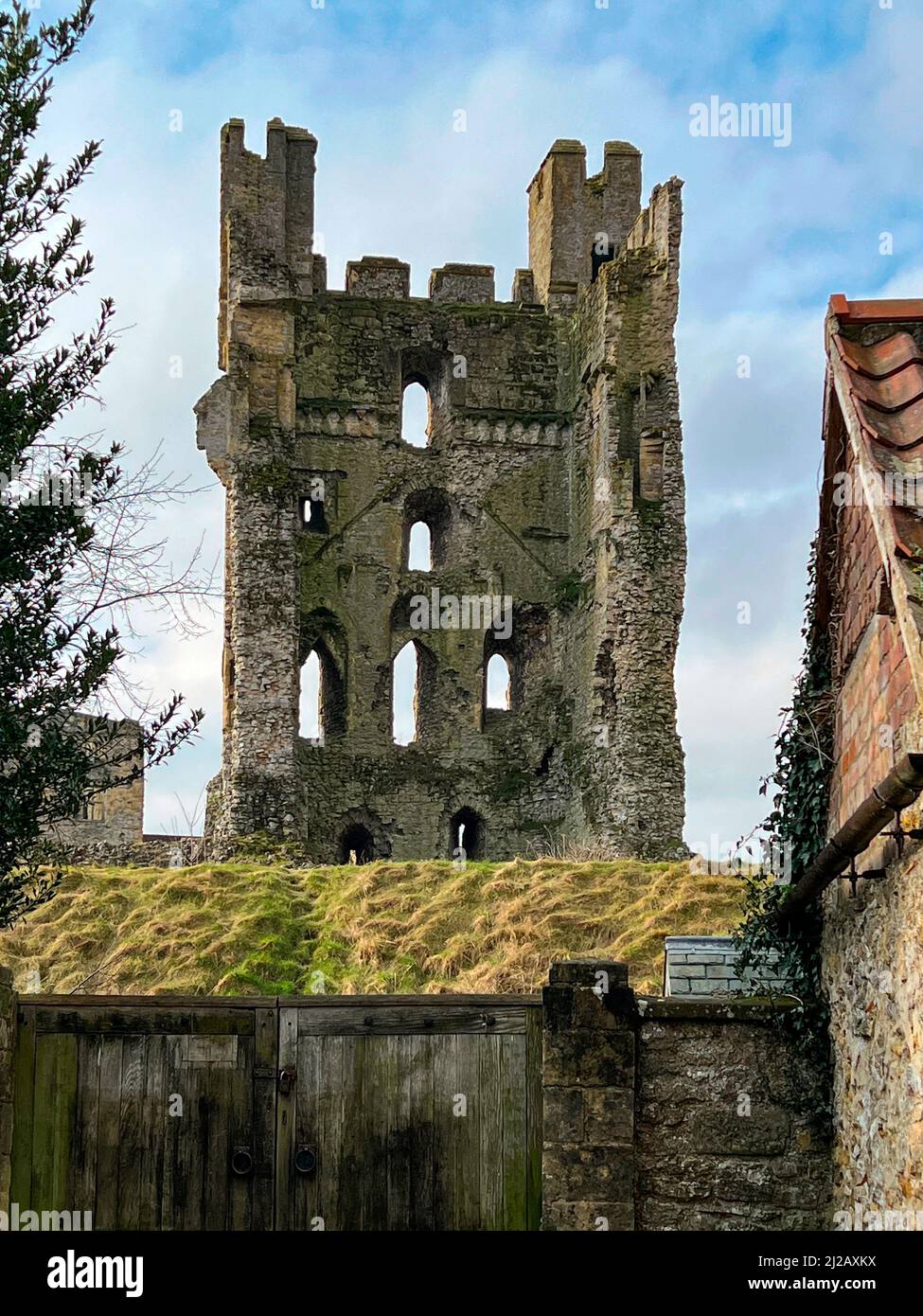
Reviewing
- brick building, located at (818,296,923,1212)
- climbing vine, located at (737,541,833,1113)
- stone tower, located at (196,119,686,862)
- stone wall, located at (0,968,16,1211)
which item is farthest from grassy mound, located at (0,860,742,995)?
stone wall, located at (0,968,16,1211)

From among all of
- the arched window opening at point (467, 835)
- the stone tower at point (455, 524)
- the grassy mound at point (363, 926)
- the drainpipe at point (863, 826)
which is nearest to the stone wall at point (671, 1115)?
the drainpipe at point (863, 826)

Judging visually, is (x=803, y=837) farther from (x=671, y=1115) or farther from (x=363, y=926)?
(x=363, y=926)

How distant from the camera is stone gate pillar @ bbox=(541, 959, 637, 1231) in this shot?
29.6 ft

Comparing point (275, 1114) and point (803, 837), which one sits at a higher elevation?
point (803, 837)

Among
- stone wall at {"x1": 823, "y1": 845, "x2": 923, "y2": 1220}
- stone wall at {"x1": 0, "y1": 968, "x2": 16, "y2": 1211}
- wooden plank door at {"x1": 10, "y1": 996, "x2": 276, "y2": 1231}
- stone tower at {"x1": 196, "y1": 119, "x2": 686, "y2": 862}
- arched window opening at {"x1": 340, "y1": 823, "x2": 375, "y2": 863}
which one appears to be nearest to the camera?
stone wall at {"x1": 823, "y1": 845, "x2": 923, "y2": 1220}

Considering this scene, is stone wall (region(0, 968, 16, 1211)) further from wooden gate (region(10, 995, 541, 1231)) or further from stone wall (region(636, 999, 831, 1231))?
stone wall (region(636, 999, 831, 1231))

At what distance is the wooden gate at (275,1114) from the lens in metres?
9.23

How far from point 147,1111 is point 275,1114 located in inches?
27.0

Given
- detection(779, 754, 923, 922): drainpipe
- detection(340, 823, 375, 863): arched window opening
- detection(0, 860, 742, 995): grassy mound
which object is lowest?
detection(779, 754, 923, 922): drainpipe

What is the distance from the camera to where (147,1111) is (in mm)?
9320

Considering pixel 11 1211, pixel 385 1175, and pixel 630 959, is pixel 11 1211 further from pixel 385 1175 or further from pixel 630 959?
pixel 630 959

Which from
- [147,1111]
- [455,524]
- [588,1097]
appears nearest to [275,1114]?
[147,1111]

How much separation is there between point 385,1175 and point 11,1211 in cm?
196
